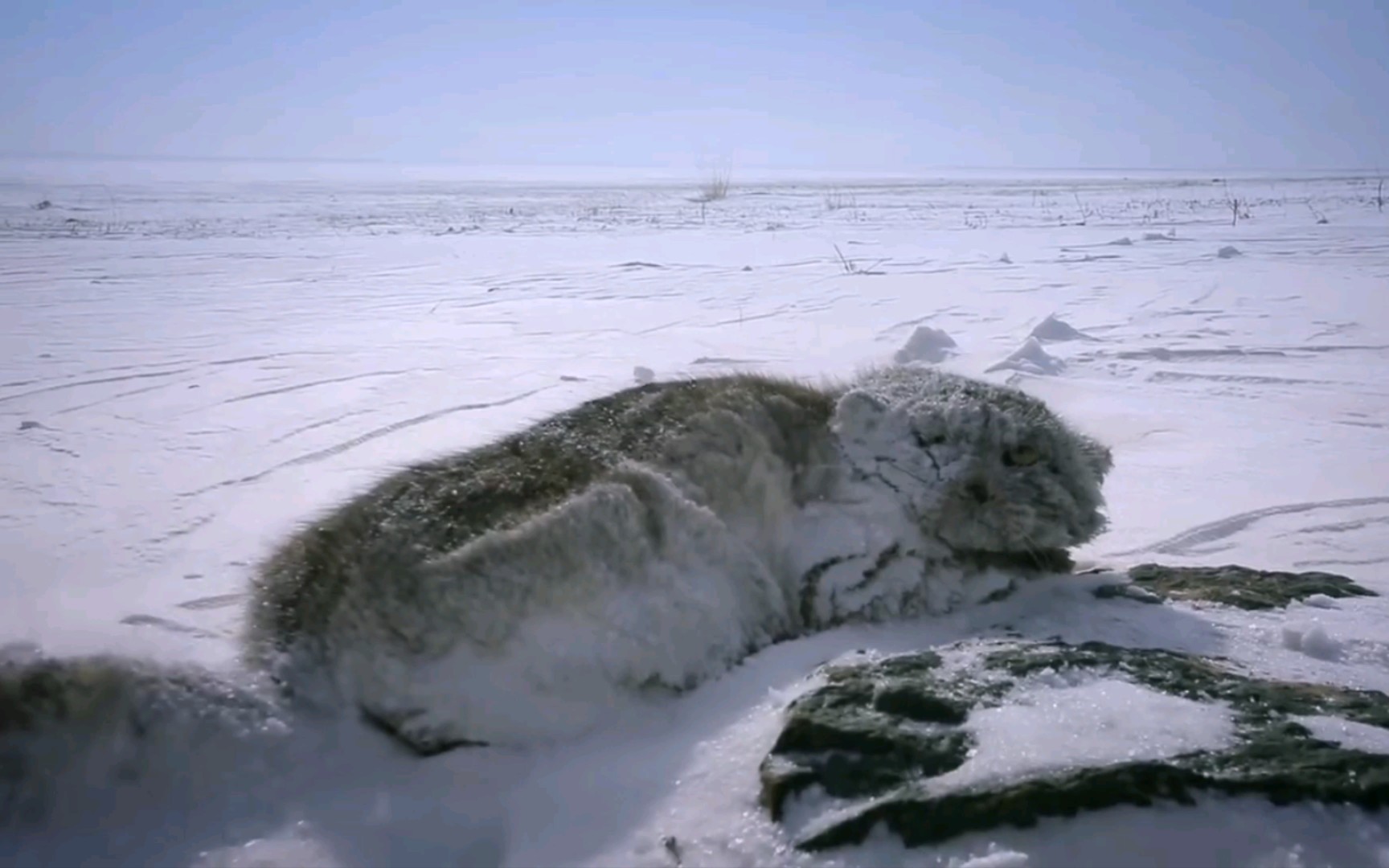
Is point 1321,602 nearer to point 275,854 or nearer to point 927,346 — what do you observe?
point 275,854

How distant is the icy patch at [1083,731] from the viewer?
1722mm

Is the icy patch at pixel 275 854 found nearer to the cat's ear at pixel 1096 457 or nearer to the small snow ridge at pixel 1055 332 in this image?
the cat's ear at pixel 1096 457

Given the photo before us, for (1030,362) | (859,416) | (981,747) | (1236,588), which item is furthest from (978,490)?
(1030,362)

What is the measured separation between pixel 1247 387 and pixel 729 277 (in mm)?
5778

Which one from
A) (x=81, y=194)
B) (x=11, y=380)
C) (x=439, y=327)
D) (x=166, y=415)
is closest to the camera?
(x=166, y=415)

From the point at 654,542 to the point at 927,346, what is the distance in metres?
4.61

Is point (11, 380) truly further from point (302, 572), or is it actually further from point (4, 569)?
point (302, 572)

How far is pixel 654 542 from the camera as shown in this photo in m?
2.46

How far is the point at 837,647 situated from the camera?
254 centimetres

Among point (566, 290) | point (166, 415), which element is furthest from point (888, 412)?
point (566, 290)

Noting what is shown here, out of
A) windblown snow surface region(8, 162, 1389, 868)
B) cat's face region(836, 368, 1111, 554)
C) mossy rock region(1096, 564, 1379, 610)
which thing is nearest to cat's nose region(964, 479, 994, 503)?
cat's face region(836, 368, 1111, 554)

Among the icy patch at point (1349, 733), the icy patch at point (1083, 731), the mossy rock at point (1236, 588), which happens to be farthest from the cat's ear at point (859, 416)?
the icy patch at point (1349, 733)

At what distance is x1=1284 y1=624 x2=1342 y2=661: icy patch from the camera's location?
7.63 feet

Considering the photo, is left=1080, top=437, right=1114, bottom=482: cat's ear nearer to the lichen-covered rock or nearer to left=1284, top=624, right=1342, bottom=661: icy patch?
left=1284, top=624, right=1342, bottom=661: icy patch
